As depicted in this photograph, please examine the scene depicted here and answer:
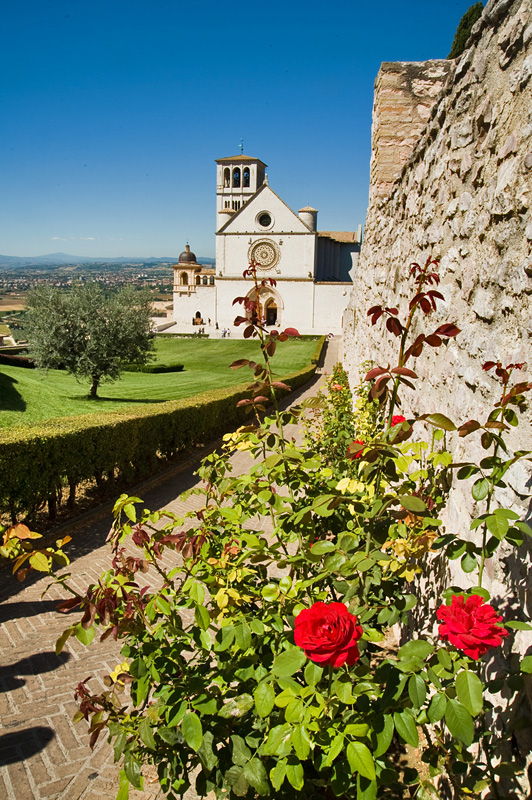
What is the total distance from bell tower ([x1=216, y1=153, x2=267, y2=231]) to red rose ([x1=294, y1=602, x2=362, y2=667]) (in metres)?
58.7

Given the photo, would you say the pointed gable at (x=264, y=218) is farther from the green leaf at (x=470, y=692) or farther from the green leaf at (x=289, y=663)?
the green leaf at (x=470, y=692)

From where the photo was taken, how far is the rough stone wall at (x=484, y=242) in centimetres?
207

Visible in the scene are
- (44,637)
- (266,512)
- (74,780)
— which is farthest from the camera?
(44,637)

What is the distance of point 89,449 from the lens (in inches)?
310

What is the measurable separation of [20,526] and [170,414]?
8398 mm

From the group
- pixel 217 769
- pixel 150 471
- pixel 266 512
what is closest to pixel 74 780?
pixel 217 769

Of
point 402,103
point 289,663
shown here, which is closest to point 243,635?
point 289,663

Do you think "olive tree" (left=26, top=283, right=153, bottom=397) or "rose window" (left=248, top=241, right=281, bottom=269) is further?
"rose window" (left=248, top=241, right=281, bottom=269)

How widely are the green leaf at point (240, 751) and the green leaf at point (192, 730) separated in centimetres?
16

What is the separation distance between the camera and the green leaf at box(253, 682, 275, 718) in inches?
69.6

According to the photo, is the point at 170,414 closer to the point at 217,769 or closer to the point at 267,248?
the point at 217,769

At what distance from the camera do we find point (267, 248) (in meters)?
50.3

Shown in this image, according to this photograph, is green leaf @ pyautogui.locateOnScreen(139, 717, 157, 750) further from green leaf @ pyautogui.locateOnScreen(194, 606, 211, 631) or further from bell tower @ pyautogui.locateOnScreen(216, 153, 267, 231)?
bell tower @ pyautogui.locateOnScreen(216, 153, 267, 231)

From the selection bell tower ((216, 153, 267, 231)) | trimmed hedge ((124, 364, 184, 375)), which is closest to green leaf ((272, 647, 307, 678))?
trimmed hedge ((124, 364, 184, 375))
